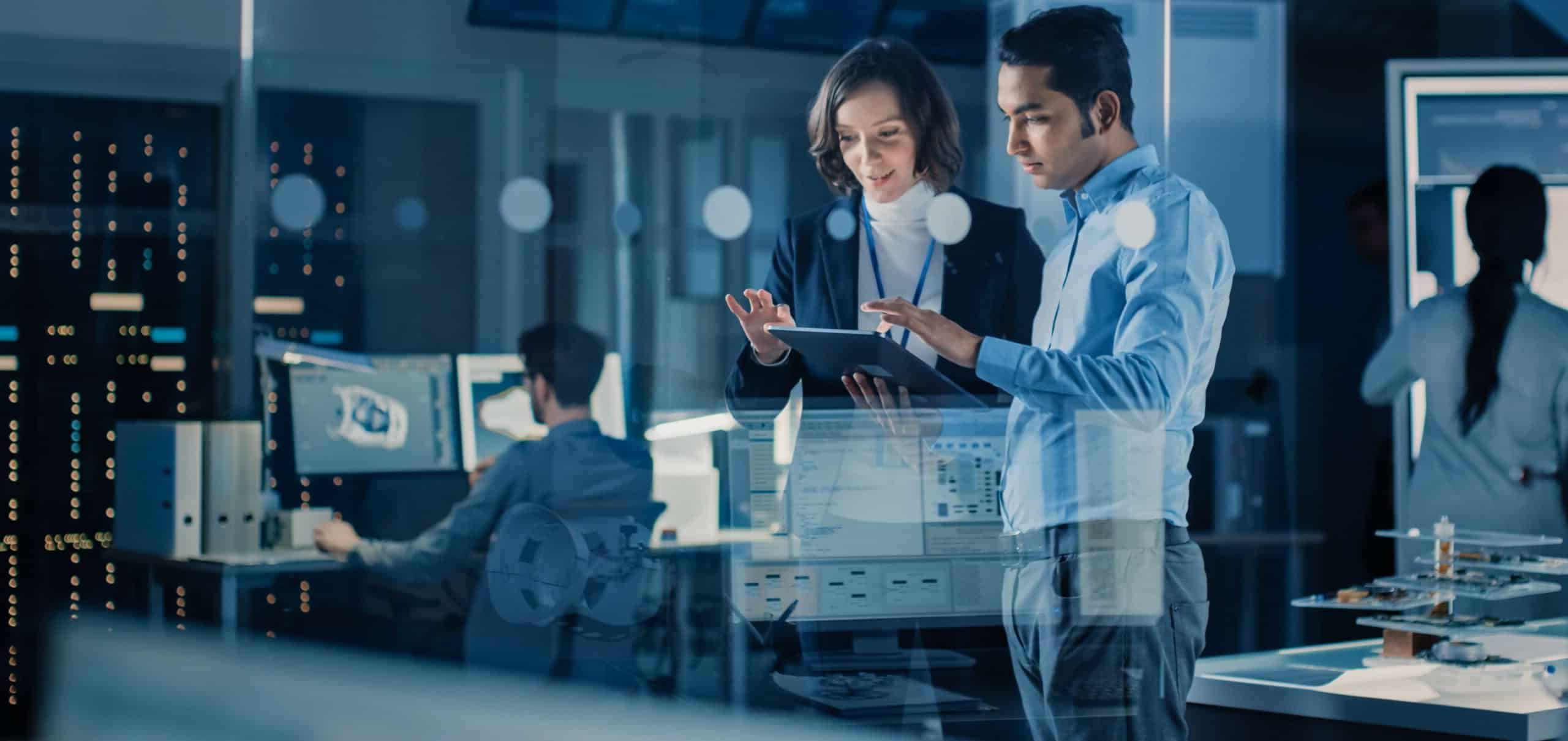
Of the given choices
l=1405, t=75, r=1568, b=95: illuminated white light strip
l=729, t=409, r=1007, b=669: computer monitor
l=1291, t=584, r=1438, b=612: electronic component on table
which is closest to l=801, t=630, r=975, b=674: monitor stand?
l=729, t=409, r=1007, b=669: computer monitor

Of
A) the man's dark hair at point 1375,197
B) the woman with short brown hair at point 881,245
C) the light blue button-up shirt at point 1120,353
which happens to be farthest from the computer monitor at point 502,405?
the man's dark hair at point 1375,197

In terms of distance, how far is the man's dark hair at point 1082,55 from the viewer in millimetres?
2416

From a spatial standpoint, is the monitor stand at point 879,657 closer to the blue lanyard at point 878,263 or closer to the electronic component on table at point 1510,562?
the blue lanyard at point 878,263

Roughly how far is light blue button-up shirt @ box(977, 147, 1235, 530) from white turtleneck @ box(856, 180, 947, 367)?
21cm

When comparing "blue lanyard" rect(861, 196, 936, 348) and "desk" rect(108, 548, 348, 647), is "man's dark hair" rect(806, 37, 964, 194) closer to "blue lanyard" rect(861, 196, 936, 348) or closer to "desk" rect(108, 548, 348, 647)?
"blue lanyard" rect(861, 196, 936, 348)

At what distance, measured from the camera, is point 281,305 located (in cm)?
347

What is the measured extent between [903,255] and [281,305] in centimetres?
168

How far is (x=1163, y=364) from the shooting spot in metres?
2.24

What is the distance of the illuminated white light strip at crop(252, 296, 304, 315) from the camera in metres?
3.46

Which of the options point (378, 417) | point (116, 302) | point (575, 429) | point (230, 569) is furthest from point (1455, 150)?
point (116, 302)

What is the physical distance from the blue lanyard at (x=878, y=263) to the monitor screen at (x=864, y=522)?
22cm

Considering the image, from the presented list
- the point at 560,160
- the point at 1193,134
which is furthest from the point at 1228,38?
the point at 560,160

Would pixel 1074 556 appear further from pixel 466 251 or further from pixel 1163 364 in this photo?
pixel 466 251

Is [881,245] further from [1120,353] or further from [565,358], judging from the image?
[565,358]
